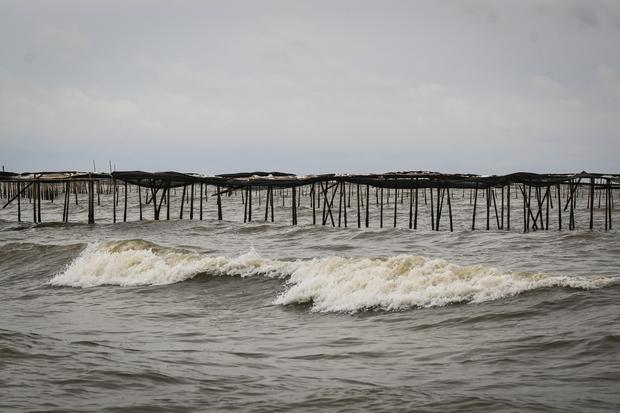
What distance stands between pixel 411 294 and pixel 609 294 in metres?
2.79

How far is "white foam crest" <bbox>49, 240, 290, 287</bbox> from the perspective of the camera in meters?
14.3

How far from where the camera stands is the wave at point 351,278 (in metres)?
10.3

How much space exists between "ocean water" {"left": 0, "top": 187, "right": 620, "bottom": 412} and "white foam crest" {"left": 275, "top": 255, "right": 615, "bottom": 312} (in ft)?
0.09

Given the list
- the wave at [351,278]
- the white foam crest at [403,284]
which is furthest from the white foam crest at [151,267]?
the white foam crest at [403,284]

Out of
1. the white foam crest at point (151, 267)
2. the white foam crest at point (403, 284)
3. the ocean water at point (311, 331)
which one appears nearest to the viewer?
the ocean water at point (311, 331)

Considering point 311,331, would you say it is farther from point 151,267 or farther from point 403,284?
point 151,267

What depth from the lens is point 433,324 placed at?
8969 mm

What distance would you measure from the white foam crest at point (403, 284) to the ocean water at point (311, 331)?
0.09 feet

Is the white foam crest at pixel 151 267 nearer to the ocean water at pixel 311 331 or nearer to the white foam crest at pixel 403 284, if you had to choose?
the ocean water at pixel 311 331

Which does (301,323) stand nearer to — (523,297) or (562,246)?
(523,297)

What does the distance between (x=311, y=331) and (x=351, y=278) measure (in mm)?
2938

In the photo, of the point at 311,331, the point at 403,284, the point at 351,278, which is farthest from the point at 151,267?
the point at 311,331

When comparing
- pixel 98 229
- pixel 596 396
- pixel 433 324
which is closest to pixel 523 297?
pixel 433 324

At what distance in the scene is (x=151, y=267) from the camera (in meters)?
15.1
